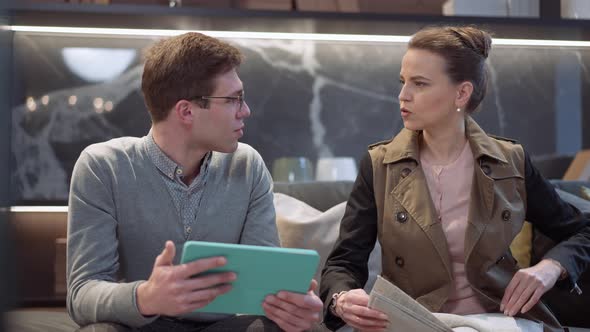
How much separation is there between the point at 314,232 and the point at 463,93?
0.61 meters

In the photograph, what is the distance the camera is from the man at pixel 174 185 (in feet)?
5.80

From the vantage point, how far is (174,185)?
6.18 ft

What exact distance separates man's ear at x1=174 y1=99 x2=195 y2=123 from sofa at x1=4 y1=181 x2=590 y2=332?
23.7 inches

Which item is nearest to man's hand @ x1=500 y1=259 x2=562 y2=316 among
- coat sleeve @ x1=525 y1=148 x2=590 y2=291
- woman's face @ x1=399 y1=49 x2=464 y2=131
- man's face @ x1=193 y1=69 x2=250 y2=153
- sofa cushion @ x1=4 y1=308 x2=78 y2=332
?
coat sleeve @ x1=525 y1=148 x2=590 y2=291

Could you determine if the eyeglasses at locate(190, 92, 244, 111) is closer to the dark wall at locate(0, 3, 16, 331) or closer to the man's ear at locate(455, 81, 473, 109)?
the man's ear at locate(455, 81, 473, 109)

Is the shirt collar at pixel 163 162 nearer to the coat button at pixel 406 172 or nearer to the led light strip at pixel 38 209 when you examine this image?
the coat button at pixel 406 172

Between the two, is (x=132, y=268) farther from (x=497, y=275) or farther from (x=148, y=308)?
(x=497, y=275)

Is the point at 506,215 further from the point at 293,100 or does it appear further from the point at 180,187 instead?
the point at 293,100

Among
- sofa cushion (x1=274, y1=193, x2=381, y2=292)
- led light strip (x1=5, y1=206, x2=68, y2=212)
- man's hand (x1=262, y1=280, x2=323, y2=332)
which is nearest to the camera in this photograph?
man's hand (x1=262, y1=280, x2=323, y2=332)

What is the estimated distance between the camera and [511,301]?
1.89 meters

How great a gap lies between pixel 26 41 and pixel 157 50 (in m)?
1.35

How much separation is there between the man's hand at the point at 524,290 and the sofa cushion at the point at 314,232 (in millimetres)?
548

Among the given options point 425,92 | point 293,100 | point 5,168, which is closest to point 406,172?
point 425,92

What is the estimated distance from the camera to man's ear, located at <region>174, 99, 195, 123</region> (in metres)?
1.91
